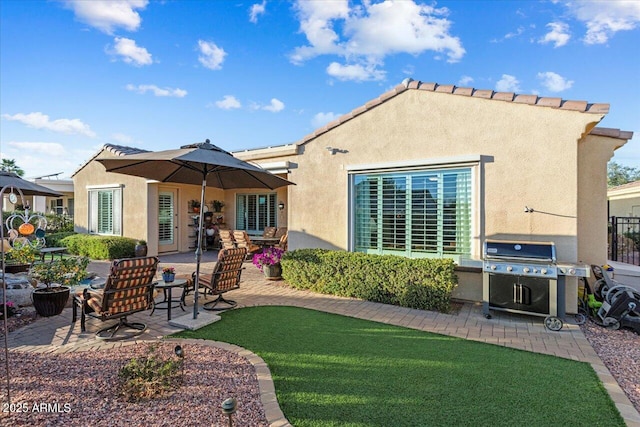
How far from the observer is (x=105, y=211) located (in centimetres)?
1691

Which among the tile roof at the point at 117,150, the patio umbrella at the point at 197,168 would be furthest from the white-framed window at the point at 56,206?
the patio umbrella at the point at 197,168

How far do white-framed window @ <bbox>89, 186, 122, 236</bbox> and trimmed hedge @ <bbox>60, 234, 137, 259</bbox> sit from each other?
1.36m

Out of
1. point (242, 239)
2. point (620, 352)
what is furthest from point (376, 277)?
point (242, 239)

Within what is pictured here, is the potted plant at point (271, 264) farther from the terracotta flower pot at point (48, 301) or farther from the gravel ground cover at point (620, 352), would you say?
the gravel ground cover at point (620, 352)

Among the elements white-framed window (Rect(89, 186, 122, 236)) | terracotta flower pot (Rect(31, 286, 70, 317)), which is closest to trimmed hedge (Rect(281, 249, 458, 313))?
terracotta flower pot (Rect(31, 286, 70, 317))

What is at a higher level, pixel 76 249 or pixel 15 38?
pixel 15 38

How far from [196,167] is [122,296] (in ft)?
9.52

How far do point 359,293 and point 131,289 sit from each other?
495 centimetres

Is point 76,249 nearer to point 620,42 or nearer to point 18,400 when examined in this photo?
point 18,400

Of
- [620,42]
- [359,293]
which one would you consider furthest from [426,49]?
[359,293]

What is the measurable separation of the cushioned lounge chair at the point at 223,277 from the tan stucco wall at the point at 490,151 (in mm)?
3256

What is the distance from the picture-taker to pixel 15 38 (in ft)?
28.7

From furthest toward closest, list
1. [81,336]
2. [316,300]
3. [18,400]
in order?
[316,300] < [81,336] < [18,400]

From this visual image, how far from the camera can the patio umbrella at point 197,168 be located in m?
5.79
